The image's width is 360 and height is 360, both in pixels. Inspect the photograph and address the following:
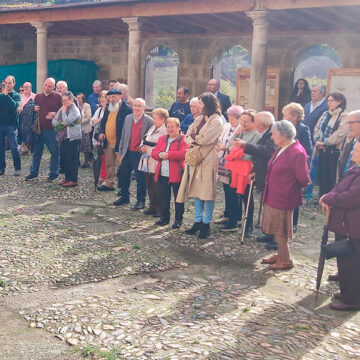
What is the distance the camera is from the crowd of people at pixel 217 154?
5.93 m

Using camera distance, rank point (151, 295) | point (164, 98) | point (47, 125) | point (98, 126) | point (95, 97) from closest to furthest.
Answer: point (151, 295), point (98, 126), point (47, 125), point (95, 97), point (164, 98)

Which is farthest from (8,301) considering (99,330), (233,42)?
(233,42)

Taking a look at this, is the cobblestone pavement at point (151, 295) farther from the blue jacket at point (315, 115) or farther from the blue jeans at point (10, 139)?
the blue jeans at point (10, 139)

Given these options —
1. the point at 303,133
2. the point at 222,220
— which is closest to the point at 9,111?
the point at 222,220

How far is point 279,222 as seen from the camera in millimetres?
6062

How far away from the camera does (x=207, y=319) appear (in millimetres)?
4766

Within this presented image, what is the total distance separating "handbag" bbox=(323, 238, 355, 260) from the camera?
5.17 meters

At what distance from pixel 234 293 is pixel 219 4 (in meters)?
7.68

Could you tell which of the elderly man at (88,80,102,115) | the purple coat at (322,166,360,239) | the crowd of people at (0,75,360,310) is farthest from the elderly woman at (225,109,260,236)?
the elderly man at (88,80,102,115)

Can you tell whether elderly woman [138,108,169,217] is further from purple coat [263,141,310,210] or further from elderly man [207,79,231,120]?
elderly man [207,79,231,120]

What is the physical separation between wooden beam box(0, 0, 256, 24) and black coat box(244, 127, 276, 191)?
514 centimetres

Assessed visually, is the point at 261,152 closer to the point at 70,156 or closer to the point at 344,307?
the point at 344,307

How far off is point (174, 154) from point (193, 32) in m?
9.43

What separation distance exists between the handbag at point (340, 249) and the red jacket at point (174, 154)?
2.68 meters
